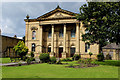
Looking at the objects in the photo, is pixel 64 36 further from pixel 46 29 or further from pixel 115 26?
pixel 115 26

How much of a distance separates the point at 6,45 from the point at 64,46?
18.7 metres

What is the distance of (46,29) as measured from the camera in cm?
4250

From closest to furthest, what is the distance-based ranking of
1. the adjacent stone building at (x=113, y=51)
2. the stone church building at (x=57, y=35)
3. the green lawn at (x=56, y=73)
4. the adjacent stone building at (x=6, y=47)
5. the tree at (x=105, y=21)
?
the green lawn at (x=56, y=73), the tree at (x=105, y=21), the adjacent stone building at (x=113, y=51), the stone church building at (x=57, y=35), the adjacent stone building at (x=6, y=47)

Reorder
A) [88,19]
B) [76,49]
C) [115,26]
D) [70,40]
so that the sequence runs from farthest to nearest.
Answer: [70,40] < [76,49] < [88,19] < [115,26]

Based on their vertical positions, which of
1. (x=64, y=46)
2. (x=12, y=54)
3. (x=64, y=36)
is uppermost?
(x=64, y=36)

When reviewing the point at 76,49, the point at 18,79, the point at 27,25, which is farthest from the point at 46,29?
the point at 18,79

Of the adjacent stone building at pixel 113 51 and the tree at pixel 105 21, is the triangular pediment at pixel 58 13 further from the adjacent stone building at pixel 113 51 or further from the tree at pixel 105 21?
the tree at pixel 105 21

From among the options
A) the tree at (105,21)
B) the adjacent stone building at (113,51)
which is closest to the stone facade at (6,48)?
the adjacent stone building at (113,51)

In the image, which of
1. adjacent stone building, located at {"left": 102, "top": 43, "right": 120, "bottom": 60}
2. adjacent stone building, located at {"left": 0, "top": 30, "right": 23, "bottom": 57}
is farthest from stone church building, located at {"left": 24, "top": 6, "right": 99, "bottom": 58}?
adjacent stone building, located at {"left": 0, "top": 30, "right": 23, "bottom": 57}

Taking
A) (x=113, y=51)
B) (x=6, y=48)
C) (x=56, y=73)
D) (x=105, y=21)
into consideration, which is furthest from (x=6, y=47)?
(x=56, y=73)

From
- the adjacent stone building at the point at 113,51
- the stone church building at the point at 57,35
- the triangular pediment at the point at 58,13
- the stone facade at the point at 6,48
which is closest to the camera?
the adjacent stone building at the point at 113,51

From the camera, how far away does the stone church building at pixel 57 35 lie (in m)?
37.8

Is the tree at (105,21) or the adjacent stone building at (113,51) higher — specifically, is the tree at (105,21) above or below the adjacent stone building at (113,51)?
above

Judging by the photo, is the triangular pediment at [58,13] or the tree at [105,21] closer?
the tree at [105,21]
